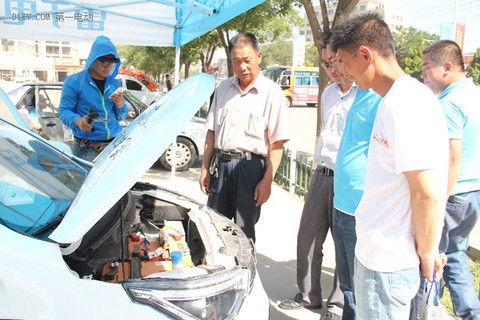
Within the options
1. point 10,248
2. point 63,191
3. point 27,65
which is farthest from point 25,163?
point 27,65

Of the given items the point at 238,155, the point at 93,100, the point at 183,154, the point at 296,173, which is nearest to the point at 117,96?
the point at 93,100

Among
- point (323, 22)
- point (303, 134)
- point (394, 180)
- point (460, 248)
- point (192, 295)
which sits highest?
point (323, 22)

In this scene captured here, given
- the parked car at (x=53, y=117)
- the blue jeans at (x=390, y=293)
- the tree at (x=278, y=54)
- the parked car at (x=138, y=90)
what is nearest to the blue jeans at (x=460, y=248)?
the blue jeans at (x=390, y=293)

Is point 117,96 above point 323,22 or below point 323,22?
below

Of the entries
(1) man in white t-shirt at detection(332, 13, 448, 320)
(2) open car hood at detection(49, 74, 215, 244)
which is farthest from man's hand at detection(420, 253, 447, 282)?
(2) open car hood at detection(49, 74, 215, 244)

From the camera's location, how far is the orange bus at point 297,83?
27734 millimetres

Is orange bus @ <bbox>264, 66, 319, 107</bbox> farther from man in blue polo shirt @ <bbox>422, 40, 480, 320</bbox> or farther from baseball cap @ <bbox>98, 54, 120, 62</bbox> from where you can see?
man in blue polo shirt @ <bbox>422, 40, 480, 320</bbox>

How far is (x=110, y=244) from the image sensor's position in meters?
2.14

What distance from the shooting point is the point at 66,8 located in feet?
16.3

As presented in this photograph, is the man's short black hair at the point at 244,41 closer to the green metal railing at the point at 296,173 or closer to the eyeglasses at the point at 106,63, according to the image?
the eyeglasses at the point at 106,63

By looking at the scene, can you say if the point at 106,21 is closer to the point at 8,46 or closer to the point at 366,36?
the point at 366,36

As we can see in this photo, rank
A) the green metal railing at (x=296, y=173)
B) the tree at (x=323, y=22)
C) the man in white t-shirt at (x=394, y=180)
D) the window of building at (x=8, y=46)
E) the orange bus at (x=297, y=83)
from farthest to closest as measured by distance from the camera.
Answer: the window of building at (x=8, y=46) < the orange bus at (x=297, y=83) < the green metal railing at (x=296, y=173) < the tree at (x=323, y=22) < the man in white t-shirt at (x=394, y=180)

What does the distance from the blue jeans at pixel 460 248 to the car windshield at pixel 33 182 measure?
2387 mm

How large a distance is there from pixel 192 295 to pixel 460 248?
209 centimetres
